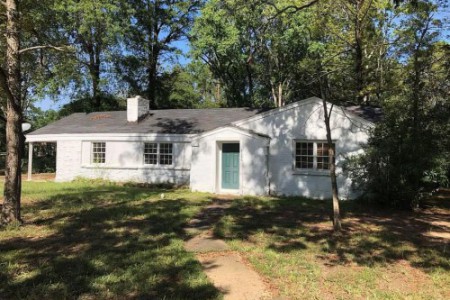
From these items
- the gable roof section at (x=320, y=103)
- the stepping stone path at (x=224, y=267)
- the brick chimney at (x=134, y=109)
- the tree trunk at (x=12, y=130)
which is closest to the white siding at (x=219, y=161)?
the gable roof section at (x=320, y=103)

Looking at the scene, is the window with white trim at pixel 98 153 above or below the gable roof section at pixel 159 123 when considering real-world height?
below

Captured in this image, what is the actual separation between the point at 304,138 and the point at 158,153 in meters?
7.89

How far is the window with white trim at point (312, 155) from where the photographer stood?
16.0 meters

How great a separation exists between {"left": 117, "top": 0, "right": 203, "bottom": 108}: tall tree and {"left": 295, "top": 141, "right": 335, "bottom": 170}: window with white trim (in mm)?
22108

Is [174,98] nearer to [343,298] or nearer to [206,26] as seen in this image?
[206,26]

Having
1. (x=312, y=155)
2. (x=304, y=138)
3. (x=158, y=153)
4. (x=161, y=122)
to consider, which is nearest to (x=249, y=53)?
(x=161, y=122)

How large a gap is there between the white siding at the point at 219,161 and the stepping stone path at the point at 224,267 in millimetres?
7008

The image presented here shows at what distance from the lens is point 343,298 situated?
5285mm

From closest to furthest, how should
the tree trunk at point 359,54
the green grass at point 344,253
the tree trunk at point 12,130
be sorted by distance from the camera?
the green grass at point 344,253, the tree trunk at point 12,130, the tree trunk at point 359,54

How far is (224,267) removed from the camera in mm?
6504

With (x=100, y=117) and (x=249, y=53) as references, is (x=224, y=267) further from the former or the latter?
(x=249, y=53)

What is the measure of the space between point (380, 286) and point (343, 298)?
79 cm

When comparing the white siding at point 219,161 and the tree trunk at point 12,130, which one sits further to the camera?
the white siding at point 219,161

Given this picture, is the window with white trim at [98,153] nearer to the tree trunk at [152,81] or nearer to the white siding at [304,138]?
the white siding at [304,138]
